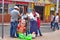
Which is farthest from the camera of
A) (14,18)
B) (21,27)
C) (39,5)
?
(39,5)

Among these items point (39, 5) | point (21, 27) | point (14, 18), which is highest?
point (39, 5)

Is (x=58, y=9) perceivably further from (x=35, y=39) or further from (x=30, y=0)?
(x=35, y=39)

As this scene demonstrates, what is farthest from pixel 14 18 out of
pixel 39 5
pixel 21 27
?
pixel 39 5

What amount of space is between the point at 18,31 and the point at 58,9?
27272 mm

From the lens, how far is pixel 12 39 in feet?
46.1

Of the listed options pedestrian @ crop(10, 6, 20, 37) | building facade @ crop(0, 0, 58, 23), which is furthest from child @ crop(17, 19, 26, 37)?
building facade @ crop(0, 0, 58, 23)

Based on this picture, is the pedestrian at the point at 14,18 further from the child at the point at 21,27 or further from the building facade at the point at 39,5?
the building facade at the point at 39,5

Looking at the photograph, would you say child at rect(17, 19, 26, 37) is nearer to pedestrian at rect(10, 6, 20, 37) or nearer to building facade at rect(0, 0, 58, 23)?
pedestrian at rect(10, 6, 20, 37)

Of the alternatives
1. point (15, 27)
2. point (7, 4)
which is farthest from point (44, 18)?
point (15, 27)

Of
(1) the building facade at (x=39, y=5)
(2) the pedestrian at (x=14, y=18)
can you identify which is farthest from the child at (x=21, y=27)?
(1) the building facade at (x=39, y=5)

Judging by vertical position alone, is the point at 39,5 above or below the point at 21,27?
above

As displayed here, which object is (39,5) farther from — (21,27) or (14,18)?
(21,27)

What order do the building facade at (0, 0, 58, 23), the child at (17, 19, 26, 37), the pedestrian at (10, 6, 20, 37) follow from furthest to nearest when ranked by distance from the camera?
the building facade at (0, 0, 58, 23) < the pedestrian at (10, 6, 20, 37) < the child at (17, 19, 26, 37)

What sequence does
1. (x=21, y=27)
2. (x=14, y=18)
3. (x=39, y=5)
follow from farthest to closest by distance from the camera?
(x=39, y=5) → (x=14, y=18) → (x=21, y=27)
